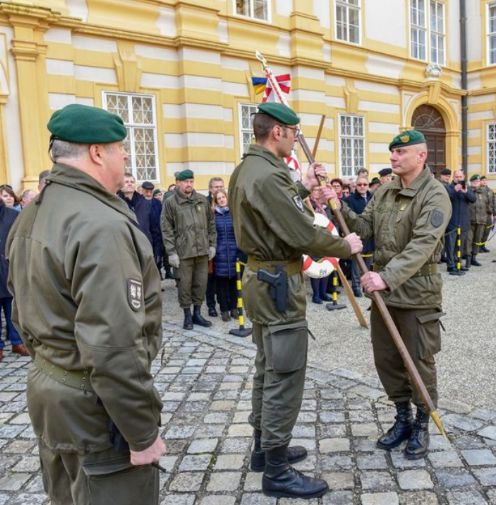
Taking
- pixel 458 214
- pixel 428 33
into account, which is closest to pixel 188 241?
pixel 458 214

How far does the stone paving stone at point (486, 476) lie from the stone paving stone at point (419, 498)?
1.13 feet

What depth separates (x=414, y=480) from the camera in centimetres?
306

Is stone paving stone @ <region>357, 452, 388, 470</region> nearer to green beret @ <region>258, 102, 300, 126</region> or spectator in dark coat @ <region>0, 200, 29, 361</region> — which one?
green beret @ <region>258, 102, 300, 126</region>

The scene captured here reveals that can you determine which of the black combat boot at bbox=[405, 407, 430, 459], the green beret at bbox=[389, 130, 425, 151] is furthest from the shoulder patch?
the black combat boot at bbox=[405, 407, 430, 459]

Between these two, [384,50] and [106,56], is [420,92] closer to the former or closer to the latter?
[384,50]

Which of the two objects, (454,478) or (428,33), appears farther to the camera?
(428,33)

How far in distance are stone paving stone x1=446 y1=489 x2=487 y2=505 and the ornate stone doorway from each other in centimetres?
1734

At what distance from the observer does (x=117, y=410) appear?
5.60 feet

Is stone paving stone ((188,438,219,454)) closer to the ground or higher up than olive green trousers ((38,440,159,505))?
closer to the ground

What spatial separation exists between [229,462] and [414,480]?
1162mm

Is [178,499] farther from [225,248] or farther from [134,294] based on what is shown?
[225,248]

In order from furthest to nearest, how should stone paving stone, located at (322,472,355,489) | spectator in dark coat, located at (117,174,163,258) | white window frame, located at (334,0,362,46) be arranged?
white window frame, located at (334,0,362,46) → spectator in dark coat, located at (117,174,163,258) → stone paving stone, located at (322,472,355,489)

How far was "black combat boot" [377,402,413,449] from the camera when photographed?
3.46 meters

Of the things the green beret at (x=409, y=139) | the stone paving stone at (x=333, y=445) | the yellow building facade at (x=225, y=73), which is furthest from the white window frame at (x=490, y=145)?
the stone paving stone at (x=333, y=445)
